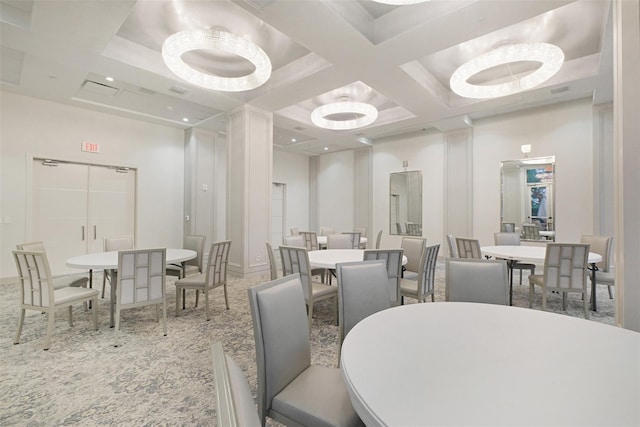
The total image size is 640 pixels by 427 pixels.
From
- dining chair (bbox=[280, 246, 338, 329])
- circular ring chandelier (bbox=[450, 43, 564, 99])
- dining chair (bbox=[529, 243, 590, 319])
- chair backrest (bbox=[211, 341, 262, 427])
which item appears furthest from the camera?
circular ring chandelier (bbox=[450, 43, 564, 99])

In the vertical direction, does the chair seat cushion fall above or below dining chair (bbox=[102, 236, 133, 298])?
below

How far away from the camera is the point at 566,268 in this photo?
11.5ft

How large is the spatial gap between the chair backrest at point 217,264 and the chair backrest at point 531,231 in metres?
6.28

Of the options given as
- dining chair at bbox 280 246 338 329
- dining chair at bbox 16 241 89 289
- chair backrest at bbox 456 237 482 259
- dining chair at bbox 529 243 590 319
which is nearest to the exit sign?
dining chair at bbox 16 241 89 289

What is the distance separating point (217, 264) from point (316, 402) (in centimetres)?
278

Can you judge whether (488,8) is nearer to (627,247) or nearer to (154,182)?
(627,247)

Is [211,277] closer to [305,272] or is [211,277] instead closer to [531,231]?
[305,272]

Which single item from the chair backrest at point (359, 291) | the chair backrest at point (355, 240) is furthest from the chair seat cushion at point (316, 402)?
the chair backrest at point (355, 240)

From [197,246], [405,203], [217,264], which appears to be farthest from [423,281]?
[405,203]

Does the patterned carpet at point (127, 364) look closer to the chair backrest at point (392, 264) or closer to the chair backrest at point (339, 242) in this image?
the chair backrest at point (392, 264)

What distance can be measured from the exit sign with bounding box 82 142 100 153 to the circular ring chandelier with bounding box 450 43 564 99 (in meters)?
6.87

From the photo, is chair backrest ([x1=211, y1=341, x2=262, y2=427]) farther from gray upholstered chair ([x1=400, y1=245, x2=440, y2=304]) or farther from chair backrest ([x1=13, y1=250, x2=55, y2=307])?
chair backrest ([x1=13, y1=250, x2=55, y2=307])

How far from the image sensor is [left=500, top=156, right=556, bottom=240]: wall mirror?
6.15 metres

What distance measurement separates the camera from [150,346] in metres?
2.88
